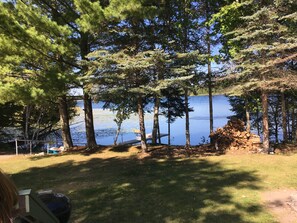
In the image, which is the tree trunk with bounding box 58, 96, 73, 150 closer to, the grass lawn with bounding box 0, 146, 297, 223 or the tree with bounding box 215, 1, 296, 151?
the grass lawn with bounding box 0, 146, 297, 223

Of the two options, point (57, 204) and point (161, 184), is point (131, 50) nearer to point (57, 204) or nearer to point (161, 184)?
point (161, 184)

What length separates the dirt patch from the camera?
525 cm

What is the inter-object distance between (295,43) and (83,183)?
736cm

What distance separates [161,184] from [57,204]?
5.26 m

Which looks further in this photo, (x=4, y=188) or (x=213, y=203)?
(x=213, y=203)

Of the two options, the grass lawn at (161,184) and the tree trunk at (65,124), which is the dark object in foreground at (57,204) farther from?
the tree trunk at (65,124)

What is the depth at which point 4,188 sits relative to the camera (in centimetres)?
118

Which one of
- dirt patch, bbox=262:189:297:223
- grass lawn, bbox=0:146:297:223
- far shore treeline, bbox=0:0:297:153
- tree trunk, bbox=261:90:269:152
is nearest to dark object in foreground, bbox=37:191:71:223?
grass lawn, bbox=0:146:297:223

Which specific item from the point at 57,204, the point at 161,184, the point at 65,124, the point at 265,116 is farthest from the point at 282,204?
the point at 65,124

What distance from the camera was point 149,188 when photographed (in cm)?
731

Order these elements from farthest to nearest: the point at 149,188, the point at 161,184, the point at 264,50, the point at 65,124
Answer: the point at 65,124 → the point at 264,50 → the point at 161,184 → the point at 149,188

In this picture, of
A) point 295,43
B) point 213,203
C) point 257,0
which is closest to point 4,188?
point 213,203

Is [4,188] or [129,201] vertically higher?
[4,188]

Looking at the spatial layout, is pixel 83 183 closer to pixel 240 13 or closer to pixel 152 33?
pixel 152 33
